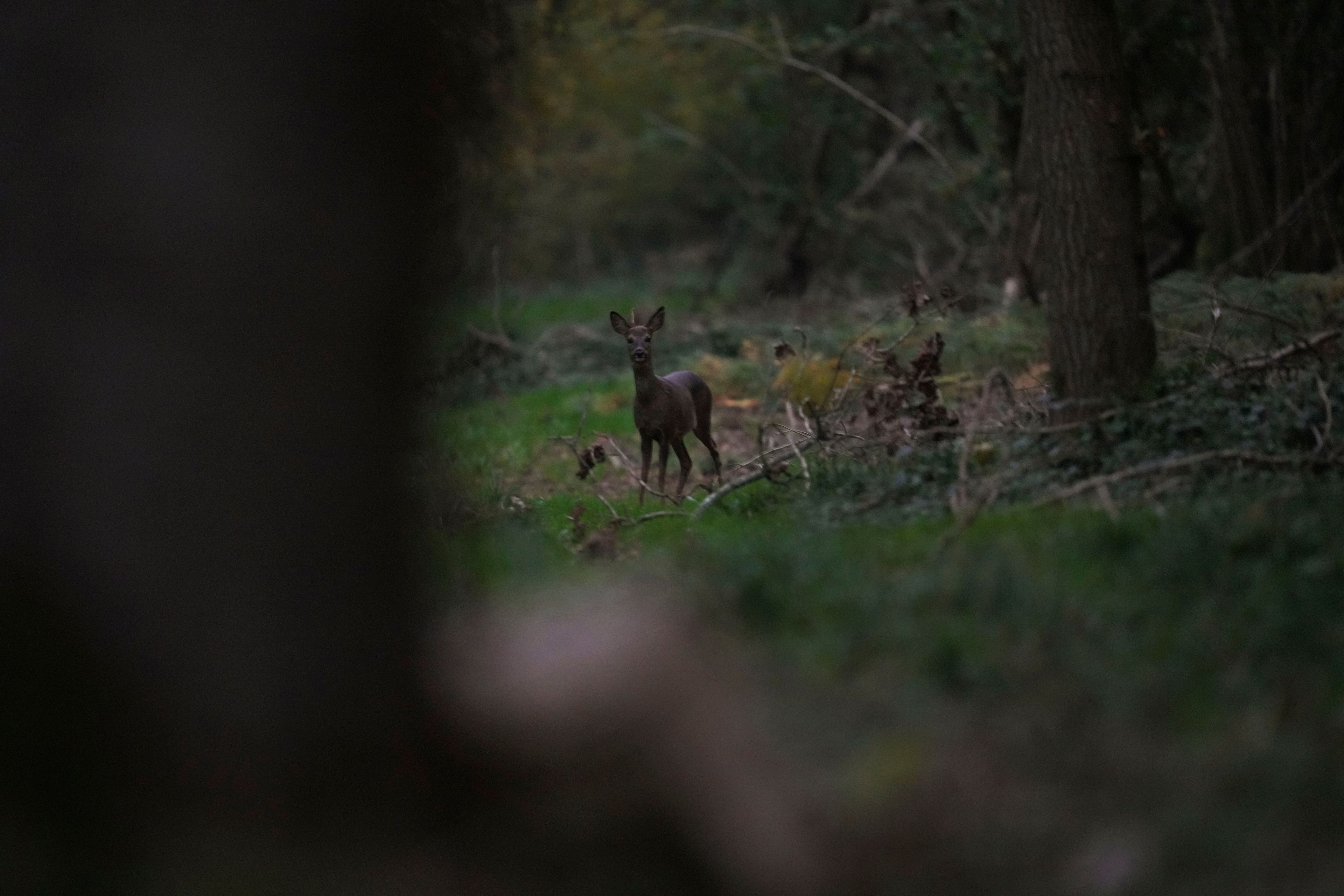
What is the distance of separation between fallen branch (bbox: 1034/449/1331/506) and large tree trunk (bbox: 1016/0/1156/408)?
1288 millimetres

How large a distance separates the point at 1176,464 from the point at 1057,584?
1614 millimetres

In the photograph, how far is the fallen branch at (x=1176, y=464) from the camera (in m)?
6.54

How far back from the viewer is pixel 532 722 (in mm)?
4145

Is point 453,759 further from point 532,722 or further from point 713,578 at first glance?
point 713,578

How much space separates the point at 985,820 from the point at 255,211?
250 centimetres

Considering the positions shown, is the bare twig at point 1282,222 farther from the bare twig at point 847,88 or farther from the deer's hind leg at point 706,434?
the deer's hind leg at point 706,434

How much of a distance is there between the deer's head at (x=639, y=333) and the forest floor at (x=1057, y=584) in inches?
42.5

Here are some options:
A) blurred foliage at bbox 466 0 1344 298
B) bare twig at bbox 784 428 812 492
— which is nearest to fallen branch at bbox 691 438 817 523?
bare twig at bbox 784 428 812 492

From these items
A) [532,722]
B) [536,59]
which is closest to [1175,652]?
[532,722]

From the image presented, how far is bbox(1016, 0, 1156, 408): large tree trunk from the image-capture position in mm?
8531

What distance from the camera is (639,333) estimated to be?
10.9 m

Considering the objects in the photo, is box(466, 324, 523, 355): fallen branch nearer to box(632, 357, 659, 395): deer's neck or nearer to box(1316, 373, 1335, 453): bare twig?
box(632, 357, 659, 395): deer's neck

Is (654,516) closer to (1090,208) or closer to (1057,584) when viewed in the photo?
(1090,208)

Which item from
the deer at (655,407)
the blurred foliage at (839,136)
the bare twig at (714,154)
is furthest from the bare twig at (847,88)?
the deer at (655,407)
